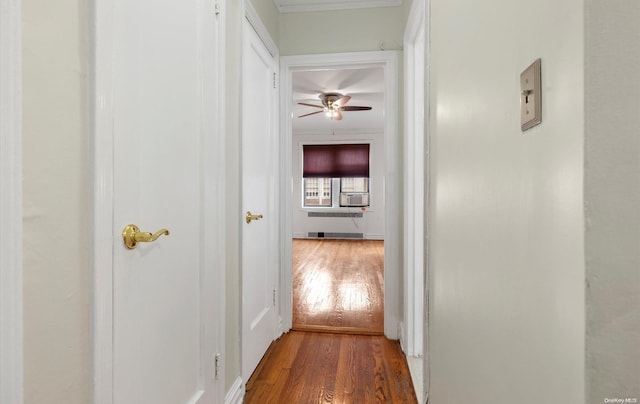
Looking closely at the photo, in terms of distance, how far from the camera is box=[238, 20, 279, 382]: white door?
1.90m

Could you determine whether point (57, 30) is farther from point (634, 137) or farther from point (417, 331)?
point (417, 331)

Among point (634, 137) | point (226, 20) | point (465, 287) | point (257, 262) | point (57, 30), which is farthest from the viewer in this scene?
point (257, 262)

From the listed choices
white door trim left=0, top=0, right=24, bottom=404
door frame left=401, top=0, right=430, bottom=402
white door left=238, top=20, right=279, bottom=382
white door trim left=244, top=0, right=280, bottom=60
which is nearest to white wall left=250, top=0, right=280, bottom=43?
white door trim left=244, top=0, right=280, bottom=60

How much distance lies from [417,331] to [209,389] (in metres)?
1.36

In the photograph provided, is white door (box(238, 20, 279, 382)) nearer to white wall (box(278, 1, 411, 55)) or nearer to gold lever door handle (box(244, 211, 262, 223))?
gold lever door handle (box(244, 211, 262, 223))

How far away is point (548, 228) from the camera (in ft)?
1.83

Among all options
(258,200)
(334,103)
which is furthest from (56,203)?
(334,103)

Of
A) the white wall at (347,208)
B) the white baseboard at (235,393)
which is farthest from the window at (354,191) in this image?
the white baseboard at (235,393)

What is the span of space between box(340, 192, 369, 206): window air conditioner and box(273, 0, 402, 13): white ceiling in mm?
5493

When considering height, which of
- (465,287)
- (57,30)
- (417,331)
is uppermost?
(57,30)

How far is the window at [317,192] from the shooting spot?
8.00 metres

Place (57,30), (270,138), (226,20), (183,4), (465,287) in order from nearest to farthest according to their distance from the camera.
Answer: (57,30)
(465,287)
(183,4)
(226,20)
(270,138)

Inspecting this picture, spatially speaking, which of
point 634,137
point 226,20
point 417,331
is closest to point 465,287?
point 634,137

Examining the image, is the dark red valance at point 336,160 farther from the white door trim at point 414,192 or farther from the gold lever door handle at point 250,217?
the gold lever door handle at point 250,217
